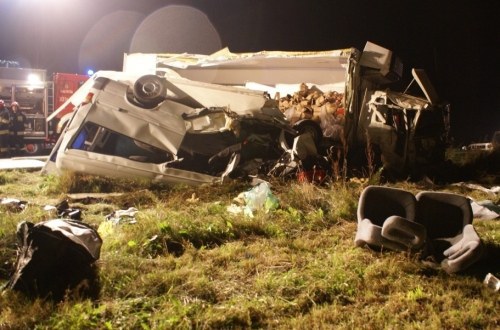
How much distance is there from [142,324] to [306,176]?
481cm

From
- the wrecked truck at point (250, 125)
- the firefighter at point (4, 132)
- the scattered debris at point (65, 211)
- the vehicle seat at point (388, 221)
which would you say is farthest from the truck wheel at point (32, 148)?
the vehicle seat at point (388, 221)

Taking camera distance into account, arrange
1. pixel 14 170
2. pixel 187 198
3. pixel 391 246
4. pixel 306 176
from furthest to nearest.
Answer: pixel 14 170
pixel 306 176
pixel 187 198
pixel 391 246

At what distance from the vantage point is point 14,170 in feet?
28.6

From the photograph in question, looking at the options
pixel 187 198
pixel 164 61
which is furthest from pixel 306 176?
pixel 164 61

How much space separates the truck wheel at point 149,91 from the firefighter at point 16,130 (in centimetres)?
737

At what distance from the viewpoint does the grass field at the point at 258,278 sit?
Result: 9.36 feet

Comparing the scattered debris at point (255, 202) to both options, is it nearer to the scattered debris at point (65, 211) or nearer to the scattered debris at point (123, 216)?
the scattered debris at point (123, 216)

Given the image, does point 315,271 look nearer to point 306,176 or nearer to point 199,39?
point 306,176

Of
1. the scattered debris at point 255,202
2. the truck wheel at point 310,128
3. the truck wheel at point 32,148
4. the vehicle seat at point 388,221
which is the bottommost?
the truck wheel at point 32,148

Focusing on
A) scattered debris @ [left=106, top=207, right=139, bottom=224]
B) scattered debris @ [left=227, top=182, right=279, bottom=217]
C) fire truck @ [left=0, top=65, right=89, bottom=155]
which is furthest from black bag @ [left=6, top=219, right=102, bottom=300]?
fire truck @ [left=0, top=65, right=89, bottom=155]

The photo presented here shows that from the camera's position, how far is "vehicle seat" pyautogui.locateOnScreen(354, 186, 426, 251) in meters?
3.84

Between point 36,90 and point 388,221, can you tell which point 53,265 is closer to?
point 388,221

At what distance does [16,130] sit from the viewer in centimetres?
1309

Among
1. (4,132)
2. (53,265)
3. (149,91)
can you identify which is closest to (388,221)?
(53,265)
